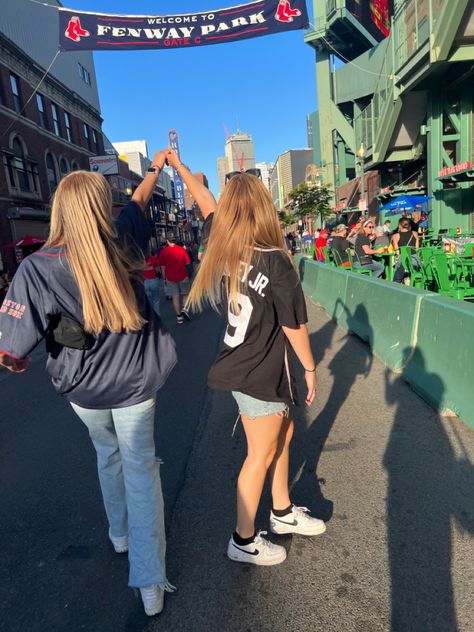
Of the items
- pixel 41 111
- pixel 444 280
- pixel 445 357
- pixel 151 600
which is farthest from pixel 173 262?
pixel 41 111

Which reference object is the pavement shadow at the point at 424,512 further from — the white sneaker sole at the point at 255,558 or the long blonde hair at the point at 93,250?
the long blonde hair at the point at 93,250

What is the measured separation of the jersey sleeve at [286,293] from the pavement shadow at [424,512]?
1402 mm

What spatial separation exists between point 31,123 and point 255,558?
88.9ft

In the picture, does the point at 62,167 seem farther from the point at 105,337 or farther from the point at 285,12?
the point at 105,337

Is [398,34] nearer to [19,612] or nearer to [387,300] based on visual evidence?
[387,300]

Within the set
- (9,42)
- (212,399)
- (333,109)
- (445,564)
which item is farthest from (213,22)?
(333,109)


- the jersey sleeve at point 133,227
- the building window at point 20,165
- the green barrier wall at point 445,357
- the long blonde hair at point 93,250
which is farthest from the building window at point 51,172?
the long blonde hair at point 93,250

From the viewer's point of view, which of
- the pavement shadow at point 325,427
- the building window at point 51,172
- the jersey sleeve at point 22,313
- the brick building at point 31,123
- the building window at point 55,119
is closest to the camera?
the jersey sleeve at point 22,313

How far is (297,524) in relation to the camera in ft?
8.14

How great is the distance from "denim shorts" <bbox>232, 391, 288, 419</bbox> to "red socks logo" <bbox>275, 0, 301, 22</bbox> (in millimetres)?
9416

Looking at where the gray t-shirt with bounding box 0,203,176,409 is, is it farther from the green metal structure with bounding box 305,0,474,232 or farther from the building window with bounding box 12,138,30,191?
the building window with bounding box 12,138,30,191

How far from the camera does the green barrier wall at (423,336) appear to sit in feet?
11.8

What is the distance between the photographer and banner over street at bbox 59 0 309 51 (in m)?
8.79

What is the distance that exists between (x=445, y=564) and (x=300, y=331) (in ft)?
4.71
